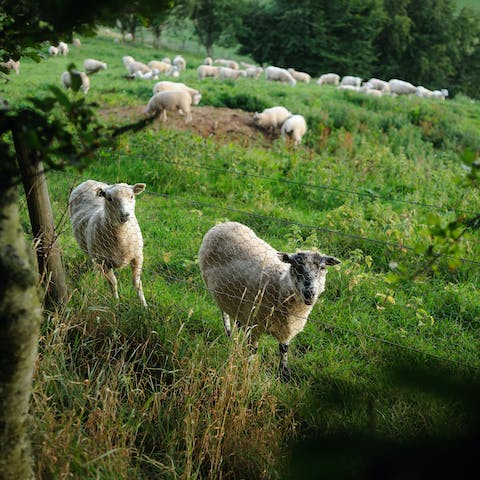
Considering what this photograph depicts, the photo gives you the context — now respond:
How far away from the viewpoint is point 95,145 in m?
1.26

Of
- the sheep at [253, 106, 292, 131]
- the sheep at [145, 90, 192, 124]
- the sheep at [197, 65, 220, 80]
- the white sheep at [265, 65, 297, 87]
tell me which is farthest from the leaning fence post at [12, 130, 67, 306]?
the white sheep at [265, 65, 297, 87]

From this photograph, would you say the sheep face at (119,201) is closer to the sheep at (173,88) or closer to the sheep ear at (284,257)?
the sheep ear at (284,257)

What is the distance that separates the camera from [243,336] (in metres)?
3.33

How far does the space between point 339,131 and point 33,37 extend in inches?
493

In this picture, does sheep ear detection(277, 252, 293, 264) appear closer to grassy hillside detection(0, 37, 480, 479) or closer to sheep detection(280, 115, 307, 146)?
grassy hillside detection(0, 37, 480, 479)

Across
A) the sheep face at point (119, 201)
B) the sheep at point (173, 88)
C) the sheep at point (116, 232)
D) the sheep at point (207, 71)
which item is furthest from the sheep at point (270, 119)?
the sheep at point (207, 71)

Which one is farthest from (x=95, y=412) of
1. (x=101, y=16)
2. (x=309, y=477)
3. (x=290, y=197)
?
(x=290, y=197)

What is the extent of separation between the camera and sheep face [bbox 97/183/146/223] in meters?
4.80

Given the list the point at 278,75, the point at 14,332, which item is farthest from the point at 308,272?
the point at 278,75

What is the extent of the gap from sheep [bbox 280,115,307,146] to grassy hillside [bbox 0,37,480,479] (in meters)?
2.44

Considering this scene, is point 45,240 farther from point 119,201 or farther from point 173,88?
point 173,88

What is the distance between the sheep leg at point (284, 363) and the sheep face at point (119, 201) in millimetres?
1900

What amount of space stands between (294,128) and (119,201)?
913 centimetres

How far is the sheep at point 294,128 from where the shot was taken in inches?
518
